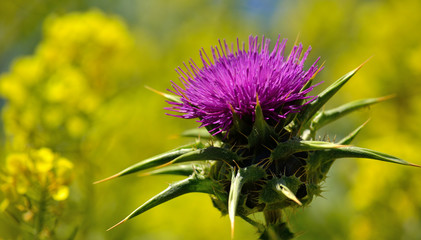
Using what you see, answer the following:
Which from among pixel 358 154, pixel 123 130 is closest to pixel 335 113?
pixel 358 154

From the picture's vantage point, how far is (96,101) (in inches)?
172

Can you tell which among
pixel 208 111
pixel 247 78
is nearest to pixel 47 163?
pixel 208 111

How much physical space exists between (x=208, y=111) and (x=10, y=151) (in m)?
1.61

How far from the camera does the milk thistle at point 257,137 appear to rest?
228 centimetres

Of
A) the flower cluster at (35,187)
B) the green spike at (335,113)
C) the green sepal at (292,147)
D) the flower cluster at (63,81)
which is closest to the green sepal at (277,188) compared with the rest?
the green sepal at (292,147)

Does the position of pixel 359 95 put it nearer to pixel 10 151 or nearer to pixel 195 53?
pixel 195 53

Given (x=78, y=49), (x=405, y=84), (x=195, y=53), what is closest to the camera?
(x=78, y=49)

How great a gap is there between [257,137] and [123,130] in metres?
3.12

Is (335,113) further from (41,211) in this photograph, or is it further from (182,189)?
(41,211)

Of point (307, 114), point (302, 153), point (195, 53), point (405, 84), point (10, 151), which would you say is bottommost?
point (302, 153)

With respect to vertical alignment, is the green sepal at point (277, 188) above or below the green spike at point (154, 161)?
below

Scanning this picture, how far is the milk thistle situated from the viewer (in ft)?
7.48

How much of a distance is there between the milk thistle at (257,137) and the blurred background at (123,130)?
25 cm

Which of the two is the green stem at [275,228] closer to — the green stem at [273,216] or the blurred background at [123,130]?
the green stem at [273,216]
